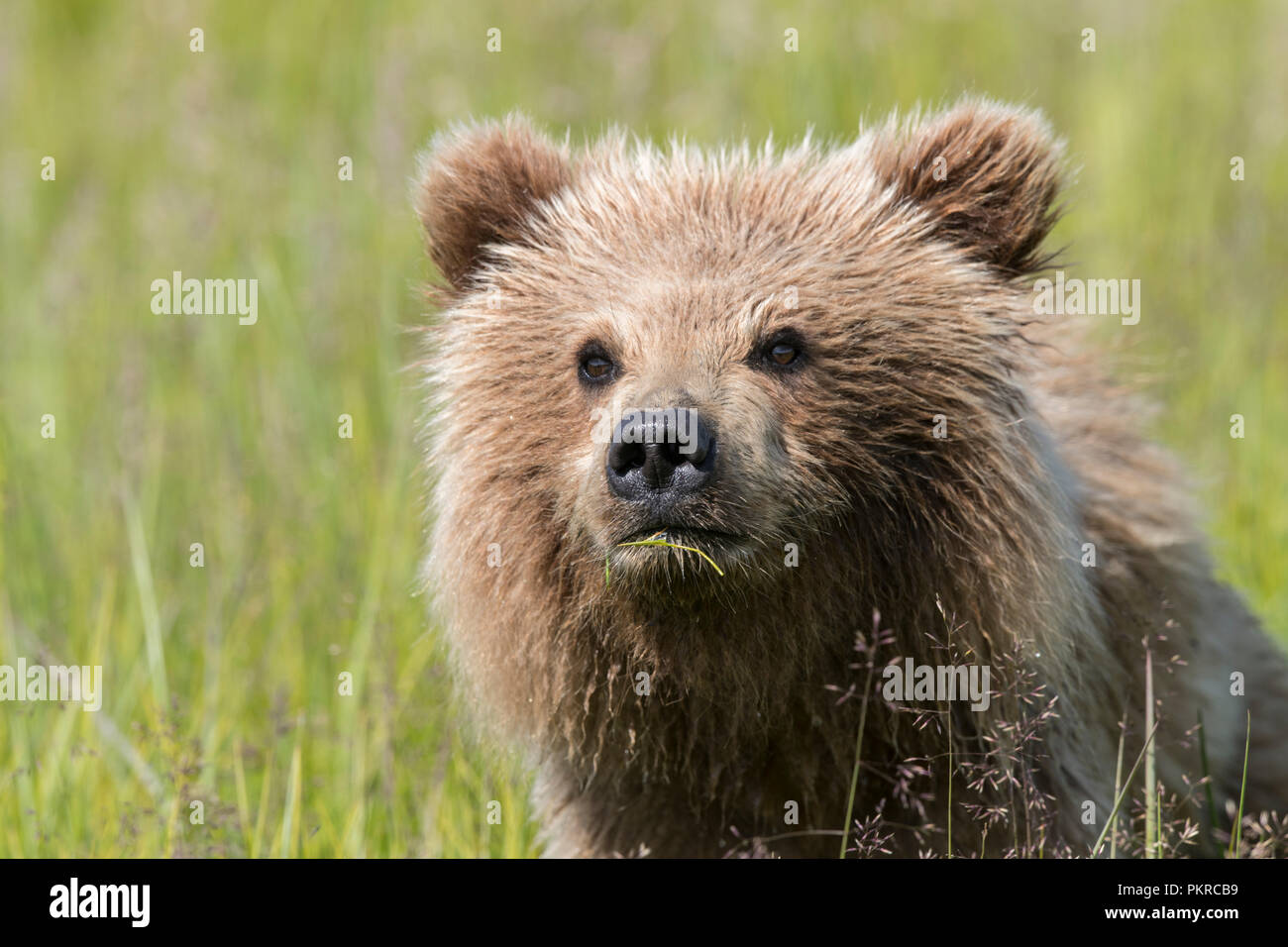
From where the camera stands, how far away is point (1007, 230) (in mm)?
4184

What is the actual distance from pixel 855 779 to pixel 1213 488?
11.5 ft

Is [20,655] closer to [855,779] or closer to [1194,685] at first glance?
[855,779]

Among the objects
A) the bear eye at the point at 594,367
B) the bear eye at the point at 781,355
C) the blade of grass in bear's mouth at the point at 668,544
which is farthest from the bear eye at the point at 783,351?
the blade of grass in bear's mouth at the point at 668,544

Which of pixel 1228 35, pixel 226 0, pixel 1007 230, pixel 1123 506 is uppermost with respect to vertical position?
pixel 226 0

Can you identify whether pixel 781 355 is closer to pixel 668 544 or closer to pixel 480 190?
pixel 668 544

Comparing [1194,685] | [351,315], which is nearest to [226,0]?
[351,315]

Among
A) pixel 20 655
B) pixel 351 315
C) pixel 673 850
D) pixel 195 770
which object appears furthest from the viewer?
pixel 351 315

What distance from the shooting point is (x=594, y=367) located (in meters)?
4.03

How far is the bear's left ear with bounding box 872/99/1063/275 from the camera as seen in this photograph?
4145 millimetres

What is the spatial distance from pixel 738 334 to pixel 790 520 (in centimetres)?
52

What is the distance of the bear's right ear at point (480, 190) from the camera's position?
452 centimetres
